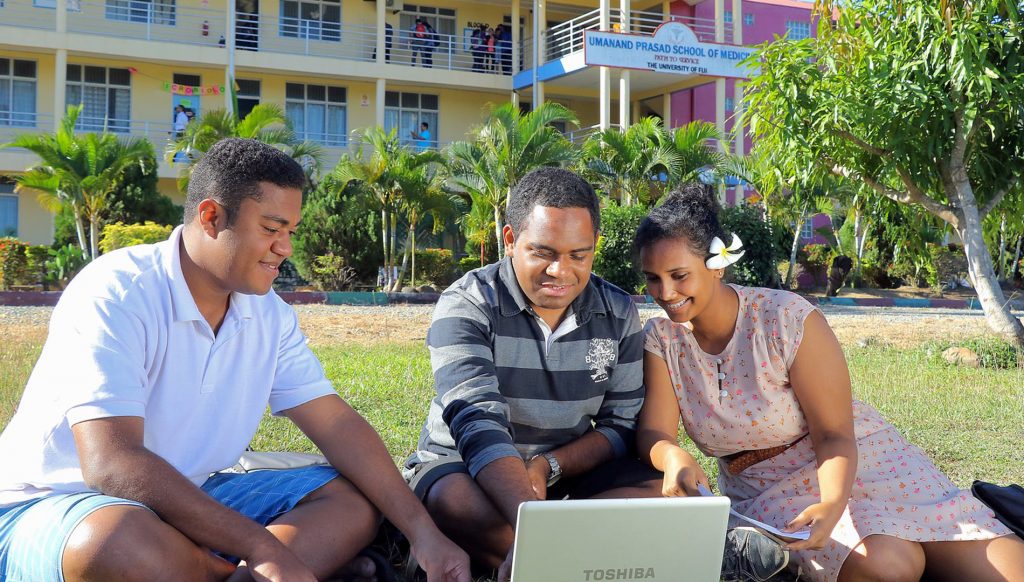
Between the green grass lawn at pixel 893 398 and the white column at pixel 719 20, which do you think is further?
the white column at pixel 719 20

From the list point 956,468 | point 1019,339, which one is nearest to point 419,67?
point 1019,339

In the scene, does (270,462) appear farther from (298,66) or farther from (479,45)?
(479,45)

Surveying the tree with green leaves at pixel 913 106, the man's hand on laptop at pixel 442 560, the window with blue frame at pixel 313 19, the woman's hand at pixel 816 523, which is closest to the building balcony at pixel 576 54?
the window with blue frame at pixel 313 19

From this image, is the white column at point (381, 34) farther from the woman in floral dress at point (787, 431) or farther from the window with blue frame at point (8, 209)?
the woman in floral dress at point (787, 431)

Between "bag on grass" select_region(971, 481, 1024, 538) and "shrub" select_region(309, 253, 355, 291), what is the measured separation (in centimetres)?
1383

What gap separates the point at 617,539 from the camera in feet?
6.59

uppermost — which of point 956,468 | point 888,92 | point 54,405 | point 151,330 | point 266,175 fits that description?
point 888,92

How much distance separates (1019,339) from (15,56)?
20.8 m

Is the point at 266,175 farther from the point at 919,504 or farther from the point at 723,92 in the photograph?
the point at 723,92

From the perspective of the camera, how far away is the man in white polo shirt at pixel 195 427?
2180 millimetres

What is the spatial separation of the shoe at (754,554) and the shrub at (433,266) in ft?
47.2

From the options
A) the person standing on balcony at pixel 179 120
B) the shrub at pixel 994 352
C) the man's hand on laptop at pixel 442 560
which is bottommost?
the man's hand on laptop at pixel 442 560

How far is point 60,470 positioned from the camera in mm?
2332

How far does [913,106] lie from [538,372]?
6.05 metres
